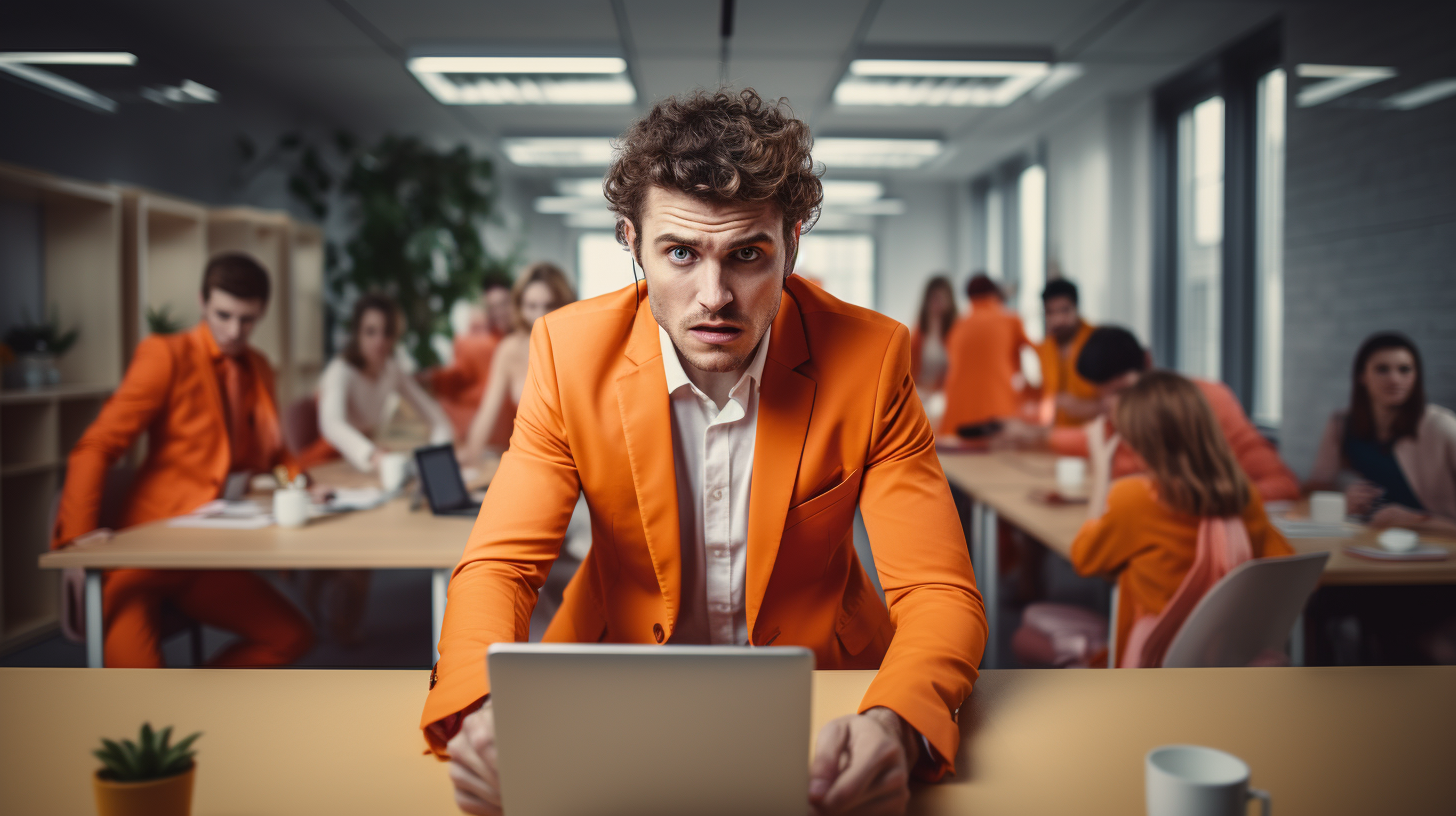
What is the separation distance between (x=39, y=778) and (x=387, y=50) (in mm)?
5376

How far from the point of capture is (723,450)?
1342mm

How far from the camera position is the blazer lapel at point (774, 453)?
1273 millimetres

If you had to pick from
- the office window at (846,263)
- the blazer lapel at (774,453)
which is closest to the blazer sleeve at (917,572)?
the blazer lapel at (774,453)

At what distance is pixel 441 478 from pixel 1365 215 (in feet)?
13.7

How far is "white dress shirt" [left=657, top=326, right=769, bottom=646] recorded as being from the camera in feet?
4.39

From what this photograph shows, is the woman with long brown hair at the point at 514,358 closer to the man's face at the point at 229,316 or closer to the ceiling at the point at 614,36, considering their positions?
the man's face at the point at 229,316

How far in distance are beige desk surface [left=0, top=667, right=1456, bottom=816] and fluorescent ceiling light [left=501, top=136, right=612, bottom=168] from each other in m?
6.65

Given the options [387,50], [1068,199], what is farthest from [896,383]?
[1068,199]

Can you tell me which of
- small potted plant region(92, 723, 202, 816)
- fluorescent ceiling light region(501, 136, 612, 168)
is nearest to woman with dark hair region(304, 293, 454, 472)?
small potted plant region(92, 723, 202, 816)

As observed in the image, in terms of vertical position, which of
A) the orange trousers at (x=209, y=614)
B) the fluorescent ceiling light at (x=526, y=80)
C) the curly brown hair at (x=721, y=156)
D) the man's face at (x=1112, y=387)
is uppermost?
the fluorescent ceiling light at (x=526, y=80)

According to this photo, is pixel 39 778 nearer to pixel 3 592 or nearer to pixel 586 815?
pixel 586 815

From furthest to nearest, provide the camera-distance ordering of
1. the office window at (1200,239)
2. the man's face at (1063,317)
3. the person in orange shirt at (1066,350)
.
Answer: the office window at (1200,239) → the man's face at (1063,317) → the person in orange shirt at (1066,350)

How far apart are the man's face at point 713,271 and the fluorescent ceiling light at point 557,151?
6417mm

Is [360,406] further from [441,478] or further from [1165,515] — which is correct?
[1165,515]
